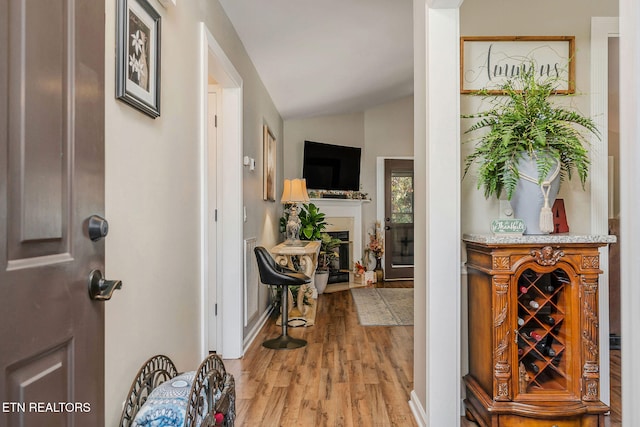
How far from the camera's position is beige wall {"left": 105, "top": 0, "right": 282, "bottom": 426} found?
1.38m

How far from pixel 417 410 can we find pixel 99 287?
1895mm

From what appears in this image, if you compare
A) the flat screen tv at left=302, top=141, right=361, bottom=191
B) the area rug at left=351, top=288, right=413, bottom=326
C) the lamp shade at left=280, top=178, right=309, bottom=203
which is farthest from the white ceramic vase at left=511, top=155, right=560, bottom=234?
the flat screen tv at left=302, top=141, right=361, bottom=191

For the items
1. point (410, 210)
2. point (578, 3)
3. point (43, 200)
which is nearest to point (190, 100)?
point (43, 200)

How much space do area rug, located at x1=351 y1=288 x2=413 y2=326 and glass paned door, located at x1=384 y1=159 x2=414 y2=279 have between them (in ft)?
2.88

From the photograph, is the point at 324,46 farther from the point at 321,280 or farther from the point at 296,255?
the point at 321,280

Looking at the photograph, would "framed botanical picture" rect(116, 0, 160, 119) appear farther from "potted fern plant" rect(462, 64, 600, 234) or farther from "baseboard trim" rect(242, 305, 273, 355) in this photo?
"baseboard trim" rect(242, 305, 273, 355)

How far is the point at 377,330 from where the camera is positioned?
165 inches

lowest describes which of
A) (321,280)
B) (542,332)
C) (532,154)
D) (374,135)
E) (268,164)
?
(321,280)

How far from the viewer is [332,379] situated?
9.45 feet

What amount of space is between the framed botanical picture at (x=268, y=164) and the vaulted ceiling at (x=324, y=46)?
20.8 inches

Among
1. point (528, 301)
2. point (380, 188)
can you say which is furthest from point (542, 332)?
point (380, 188)

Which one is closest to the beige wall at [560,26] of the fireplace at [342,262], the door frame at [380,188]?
the fireplace at [342,262]

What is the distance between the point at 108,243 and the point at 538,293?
74.7 inches

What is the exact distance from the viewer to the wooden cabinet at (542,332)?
77.9 inches
